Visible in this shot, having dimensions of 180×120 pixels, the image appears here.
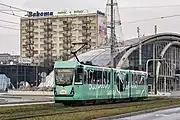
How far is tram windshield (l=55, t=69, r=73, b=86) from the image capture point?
3538 cm

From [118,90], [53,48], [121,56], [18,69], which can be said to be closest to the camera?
[118,90]

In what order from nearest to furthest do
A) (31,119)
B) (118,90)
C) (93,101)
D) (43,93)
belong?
1. (31,119)
2. (93,101)
3. (118,90)
4. (43,93)

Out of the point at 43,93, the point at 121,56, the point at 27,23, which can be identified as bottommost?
the point at 43,93

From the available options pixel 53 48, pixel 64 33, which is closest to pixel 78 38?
pixel 64 33

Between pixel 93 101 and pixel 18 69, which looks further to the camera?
pixel 18 69

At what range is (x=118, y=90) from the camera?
146 ft

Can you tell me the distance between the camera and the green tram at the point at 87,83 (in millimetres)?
35406

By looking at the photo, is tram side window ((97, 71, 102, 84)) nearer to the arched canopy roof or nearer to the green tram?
the green tram

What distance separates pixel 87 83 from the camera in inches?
1444

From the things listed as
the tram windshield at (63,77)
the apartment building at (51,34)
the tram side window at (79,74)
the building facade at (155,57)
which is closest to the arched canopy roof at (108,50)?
the building facade at (155,57)

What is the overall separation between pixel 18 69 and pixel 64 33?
25.6 metres

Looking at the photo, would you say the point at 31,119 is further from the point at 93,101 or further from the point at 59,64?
the point at 93,101

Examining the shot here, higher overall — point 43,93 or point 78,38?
point 78,38

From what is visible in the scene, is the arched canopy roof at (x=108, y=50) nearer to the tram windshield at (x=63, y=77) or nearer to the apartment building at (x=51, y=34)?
the apartment building at (x=51, y=34)
